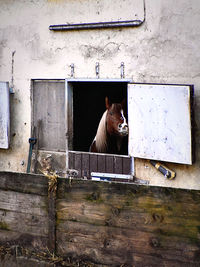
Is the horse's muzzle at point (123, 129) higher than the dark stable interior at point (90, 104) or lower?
lower

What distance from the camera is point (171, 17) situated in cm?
499

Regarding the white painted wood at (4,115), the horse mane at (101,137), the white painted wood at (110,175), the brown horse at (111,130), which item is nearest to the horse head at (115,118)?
the brown horse at (111,130)

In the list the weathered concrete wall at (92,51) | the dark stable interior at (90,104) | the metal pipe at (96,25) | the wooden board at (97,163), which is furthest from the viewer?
the dark stable interior at (90,104)

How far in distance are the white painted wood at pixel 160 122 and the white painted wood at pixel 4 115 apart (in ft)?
7.69

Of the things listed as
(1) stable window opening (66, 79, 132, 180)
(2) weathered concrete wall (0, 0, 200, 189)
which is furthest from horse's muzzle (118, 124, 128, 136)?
(2) weathered concrete wall (0, 0, 200, 189)

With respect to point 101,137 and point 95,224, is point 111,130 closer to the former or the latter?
point 101,137

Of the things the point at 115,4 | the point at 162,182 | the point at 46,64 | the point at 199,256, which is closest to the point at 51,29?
the point at 46,64

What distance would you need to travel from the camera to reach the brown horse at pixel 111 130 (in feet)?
19.2

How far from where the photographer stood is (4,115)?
6473mm

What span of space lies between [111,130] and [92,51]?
1352 mm

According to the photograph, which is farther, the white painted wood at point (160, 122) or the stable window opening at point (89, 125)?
Answer: the stable window opening at point (89, 125)

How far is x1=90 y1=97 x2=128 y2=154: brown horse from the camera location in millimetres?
5848

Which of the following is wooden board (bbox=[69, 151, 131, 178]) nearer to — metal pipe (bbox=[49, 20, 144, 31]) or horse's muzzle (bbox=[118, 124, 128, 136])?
horse's muzzle (bbox=[118, 124, 128, 136])

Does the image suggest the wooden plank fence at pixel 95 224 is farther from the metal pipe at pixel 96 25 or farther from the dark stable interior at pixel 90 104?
the dark stable interior at pixel 90 104
